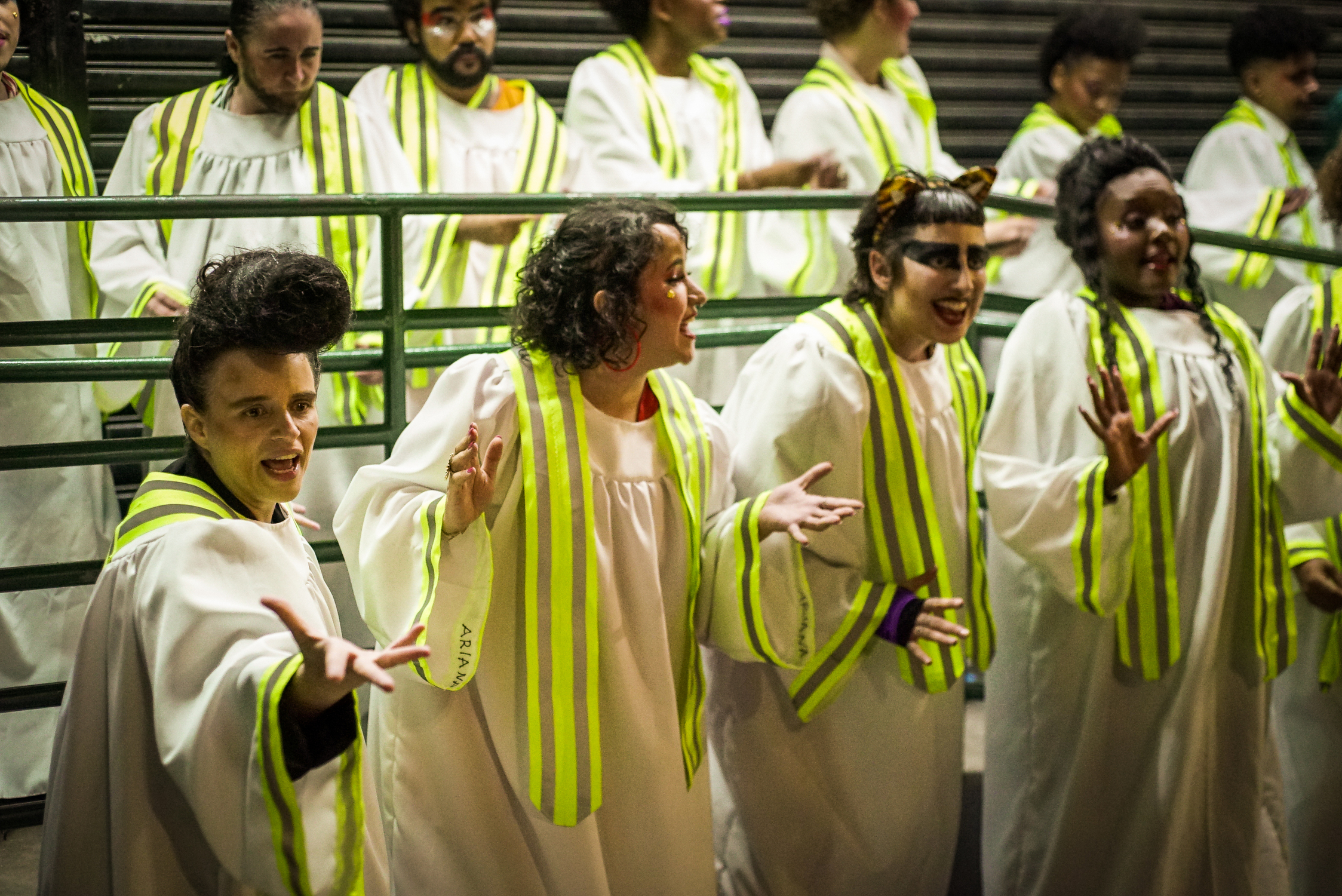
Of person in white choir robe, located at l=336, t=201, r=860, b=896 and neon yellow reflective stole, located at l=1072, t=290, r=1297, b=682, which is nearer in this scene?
person in white choir robe, located at l=336, t=201, r=860, b=896

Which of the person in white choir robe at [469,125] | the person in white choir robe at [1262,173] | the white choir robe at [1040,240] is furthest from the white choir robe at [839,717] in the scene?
the person in white choir robe at [1262,173]

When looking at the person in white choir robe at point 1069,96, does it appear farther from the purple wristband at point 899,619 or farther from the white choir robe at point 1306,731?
the purple wristband at point 899,619

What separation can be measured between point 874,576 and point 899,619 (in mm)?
161

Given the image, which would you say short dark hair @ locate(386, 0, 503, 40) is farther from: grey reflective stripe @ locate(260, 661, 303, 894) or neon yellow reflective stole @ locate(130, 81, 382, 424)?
grey reflective stripe @ locate(260, 661, 303, 894)

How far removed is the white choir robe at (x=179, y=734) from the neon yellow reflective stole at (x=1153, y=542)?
1830 mm

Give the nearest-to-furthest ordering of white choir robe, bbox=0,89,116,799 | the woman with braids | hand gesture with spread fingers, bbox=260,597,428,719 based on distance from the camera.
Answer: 1. hand gesture with spread fingers, bbox=260,597,428,719
2. white choir robe, bbox=0,89,116,799
3. the woman with braids

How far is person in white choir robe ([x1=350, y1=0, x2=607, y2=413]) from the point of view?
13.6 feet

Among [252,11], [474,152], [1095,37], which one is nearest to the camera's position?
[252,11]

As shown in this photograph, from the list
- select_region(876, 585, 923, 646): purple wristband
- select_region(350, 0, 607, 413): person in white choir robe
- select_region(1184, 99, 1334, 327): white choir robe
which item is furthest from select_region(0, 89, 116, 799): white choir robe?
select_region(1184, 99, 1334, 327): white choir robe

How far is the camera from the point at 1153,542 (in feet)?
10.8

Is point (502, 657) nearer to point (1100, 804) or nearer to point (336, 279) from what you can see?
point (336, 279)

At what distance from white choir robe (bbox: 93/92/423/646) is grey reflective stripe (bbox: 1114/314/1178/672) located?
72.9 inches

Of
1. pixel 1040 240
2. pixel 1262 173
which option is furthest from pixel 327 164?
pixel 1262 173

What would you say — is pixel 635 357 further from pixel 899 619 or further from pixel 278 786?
pixel 278 786
